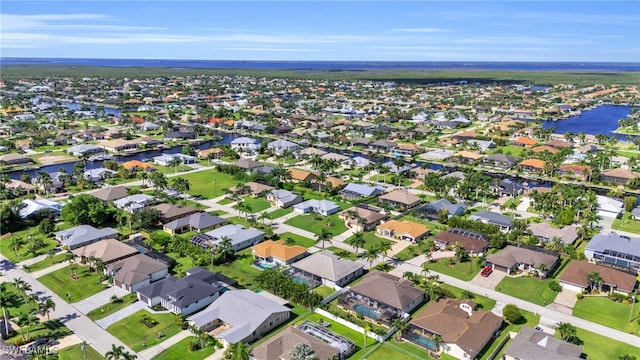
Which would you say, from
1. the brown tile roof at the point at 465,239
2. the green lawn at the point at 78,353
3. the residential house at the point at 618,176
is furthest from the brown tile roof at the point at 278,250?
the residential house at the point at 618,176

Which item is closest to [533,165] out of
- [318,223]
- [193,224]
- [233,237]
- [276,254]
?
[318,223]

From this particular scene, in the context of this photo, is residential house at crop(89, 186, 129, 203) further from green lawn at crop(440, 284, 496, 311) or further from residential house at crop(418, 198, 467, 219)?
green lawn at crop(440, 284, 496, 311)

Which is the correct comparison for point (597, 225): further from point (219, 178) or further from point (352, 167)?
point (219, 178)

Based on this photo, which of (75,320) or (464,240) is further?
(464,240)

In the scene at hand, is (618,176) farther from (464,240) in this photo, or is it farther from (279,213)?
(279,213)

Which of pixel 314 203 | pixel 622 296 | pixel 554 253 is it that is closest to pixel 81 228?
pixel 314 203
